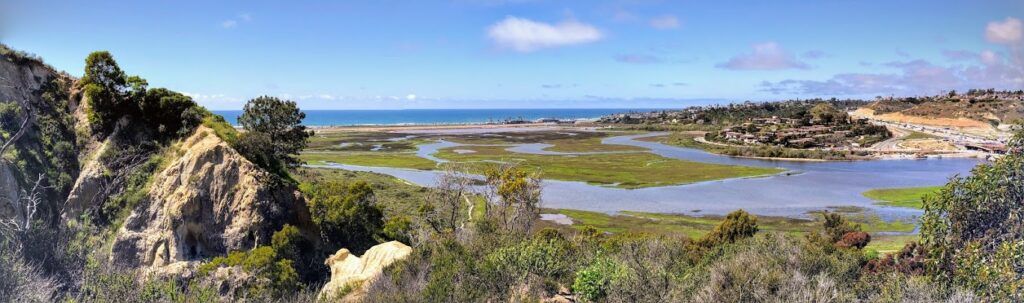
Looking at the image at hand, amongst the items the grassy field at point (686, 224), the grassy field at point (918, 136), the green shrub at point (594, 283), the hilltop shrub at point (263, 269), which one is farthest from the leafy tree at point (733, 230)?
the grassy field at point (918, 136)

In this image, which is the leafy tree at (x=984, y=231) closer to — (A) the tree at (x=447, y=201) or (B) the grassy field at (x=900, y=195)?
(A) the tree at (x=447, y=201)

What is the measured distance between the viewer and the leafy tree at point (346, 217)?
28312 millimetres

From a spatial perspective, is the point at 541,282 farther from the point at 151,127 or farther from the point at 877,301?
the point at 151,127

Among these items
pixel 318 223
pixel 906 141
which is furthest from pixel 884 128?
pixel 318 223

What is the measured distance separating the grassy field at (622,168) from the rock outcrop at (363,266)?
49.7 metres

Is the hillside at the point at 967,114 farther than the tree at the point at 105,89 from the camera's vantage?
Yes

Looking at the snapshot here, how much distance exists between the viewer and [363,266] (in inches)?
867

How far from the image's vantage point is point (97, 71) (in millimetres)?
26438

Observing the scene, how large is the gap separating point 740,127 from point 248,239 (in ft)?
509

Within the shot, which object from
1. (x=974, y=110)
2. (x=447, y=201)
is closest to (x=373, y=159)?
(x=447, y=201)

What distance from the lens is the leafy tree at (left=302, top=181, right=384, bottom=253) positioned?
28.3 meters

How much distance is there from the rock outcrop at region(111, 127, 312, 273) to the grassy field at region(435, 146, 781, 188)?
161 ft

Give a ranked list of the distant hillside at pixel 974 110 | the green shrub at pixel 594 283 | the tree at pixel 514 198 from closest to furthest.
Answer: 1. the green shrub at pixel 594 283
2. the tree at pixel 514 198
3. the distant hillside at pixel 974 110

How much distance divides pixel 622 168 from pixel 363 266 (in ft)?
226
